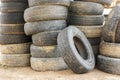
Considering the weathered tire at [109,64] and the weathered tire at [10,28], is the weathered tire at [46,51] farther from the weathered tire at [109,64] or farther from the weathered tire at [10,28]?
the weathered tire at [109,64]

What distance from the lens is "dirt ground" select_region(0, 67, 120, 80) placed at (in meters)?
4.06

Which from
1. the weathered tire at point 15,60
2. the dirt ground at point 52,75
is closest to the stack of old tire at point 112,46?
the dirt ground at point 52,75

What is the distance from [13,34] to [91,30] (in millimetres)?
1938

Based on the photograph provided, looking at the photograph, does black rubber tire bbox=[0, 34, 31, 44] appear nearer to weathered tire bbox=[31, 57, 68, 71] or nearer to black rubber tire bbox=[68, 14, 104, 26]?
weathered tire bbox=[31, 57, 68, 71]

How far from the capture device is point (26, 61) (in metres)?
5.07

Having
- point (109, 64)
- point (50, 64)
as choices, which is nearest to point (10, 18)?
point (50, 64)

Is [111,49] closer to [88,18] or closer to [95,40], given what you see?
[95,40]

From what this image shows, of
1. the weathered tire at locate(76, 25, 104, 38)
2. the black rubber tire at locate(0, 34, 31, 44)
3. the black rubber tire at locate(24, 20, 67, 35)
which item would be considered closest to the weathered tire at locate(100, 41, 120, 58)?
the weathered tire at locate(76, 25, 104, 38)

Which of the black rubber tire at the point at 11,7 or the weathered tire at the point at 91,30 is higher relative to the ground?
the black rubber tire at the point at 11,7

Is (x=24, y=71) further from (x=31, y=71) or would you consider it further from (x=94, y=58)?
(x=94, y=58)

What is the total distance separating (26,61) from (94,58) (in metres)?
1.70

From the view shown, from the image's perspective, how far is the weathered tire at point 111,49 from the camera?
14.1ft

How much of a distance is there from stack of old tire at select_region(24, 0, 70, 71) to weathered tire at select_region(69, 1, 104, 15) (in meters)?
0.38

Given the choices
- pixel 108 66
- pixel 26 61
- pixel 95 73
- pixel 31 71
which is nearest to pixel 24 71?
pixel 31 71
